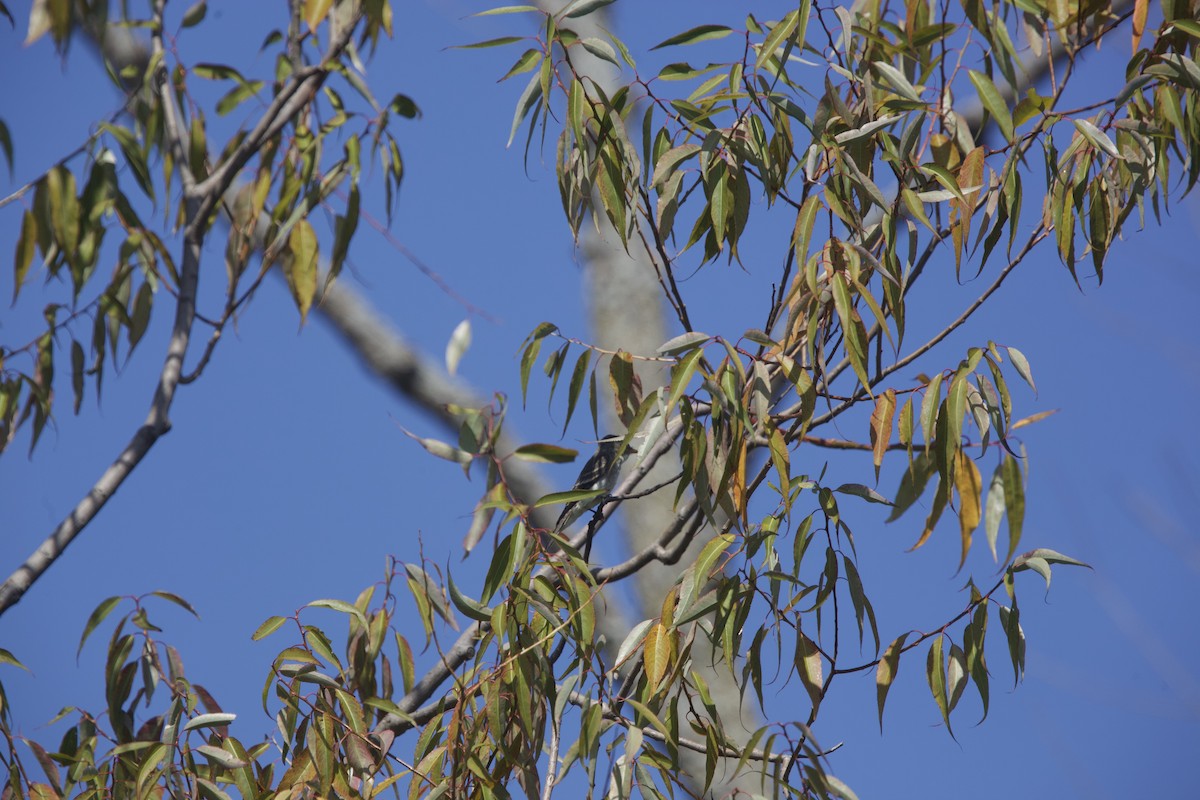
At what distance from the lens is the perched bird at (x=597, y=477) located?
3.83 ft

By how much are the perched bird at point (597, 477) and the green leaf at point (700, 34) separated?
1.29 feet

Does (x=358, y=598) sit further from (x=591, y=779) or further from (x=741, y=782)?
(x=741, y=782)

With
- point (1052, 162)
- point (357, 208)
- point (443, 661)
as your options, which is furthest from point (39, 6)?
point (1052, 162)

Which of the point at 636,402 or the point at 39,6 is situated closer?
the point at 636,402

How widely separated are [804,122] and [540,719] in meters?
0.61

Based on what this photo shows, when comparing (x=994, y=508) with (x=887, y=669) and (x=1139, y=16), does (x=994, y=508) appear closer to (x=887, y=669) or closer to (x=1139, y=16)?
(x=887, y=669)

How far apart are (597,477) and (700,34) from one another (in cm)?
45

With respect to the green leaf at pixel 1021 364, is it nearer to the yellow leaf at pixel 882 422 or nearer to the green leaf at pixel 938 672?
the yellow leaf at pixel 882 422

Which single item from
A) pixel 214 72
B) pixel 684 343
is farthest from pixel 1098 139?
pixel 214 72

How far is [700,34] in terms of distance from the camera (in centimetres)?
114

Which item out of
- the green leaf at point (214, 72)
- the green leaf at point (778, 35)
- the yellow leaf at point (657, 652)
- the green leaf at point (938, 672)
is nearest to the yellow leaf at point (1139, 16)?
Answer: the green leaf at point (778, 35)

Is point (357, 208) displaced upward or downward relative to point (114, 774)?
upward

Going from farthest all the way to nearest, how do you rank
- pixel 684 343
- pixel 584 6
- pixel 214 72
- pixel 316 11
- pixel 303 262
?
1. pixel 214 72
2. pixel 303 262
3. pixel 316 11
4. pixel 584 6
5. pixel 684 343

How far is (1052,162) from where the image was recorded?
119cm
